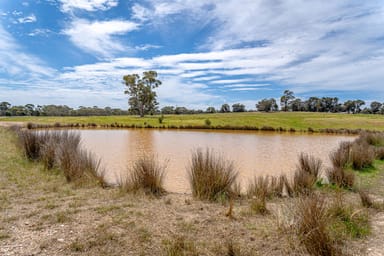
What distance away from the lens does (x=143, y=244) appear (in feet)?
9.89

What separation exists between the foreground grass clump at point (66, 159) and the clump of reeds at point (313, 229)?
14.3ft

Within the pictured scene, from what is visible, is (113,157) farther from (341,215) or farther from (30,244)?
(341,215)

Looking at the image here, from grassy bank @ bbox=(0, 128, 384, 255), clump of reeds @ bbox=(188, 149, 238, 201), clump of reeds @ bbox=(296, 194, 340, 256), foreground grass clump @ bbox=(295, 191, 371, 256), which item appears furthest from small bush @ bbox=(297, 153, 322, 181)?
clump of reeds @ bbox=(296, 194, 340, 256)

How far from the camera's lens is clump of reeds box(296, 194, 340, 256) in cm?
277

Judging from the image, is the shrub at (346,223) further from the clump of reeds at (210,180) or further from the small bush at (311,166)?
the small bush at (311,166)

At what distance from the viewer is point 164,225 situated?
3.59 meters

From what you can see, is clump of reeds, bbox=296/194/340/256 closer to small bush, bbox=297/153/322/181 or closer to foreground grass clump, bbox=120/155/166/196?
foreground grass clump, bbox=120/155/166/196

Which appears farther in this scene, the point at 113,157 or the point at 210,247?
the point at 113,157

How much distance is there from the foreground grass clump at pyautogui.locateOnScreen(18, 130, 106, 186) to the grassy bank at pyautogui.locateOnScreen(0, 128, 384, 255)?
2.58 ft

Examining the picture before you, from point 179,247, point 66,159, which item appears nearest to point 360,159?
point 179,247

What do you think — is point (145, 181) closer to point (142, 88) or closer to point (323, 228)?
point (323, 228)

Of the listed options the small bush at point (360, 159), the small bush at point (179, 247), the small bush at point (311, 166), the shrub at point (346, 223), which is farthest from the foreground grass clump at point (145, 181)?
the small bush at point (360, 159)

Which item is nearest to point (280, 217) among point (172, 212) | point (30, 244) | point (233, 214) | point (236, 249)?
point (233, 214)

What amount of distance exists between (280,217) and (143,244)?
197 centimetres
